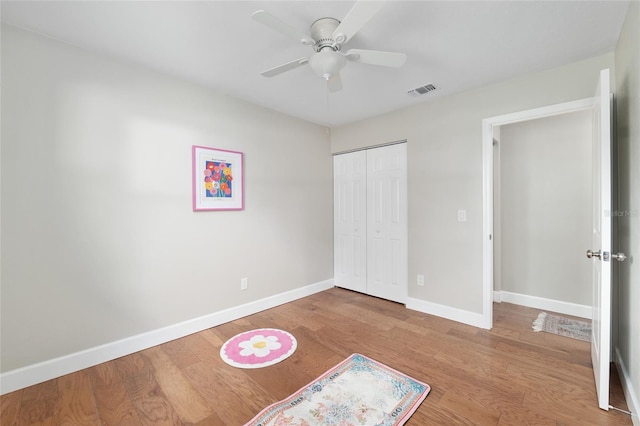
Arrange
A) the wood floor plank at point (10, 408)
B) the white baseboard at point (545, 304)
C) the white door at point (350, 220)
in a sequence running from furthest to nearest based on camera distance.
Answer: the white door at point (350, 220) < the white baseboard at point (545, 304) < the wood floor plank at point (10, 408)

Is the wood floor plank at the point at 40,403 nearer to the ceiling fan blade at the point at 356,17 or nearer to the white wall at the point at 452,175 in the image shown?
the ceiling fan blade at the point at 356,17

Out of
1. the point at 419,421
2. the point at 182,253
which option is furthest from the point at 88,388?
the point at 419,421

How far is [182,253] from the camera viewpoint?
265 cm

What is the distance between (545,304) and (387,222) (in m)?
2.02

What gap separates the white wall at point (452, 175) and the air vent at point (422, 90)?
0.30 metres

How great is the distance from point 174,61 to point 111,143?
842 mm

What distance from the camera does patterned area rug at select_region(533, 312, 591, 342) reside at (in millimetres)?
2584

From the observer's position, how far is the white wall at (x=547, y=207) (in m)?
3.03

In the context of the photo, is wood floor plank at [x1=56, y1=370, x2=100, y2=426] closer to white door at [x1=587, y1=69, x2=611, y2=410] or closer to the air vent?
white door at [x1=587, y1=69, x2=611, y2=410]

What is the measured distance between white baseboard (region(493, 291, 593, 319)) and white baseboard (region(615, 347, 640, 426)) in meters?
1.16

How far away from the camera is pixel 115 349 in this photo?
88.7 inches

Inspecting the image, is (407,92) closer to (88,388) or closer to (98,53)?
(98,53)

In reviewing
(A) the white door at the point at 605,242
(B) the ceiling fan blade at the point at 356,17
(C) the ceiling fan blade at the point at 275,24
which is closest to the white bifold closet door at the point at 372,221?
(A) the white door at the point at 605,242

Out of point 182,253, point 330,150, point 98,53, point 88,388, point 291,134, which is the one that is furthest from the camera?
point 330,150
